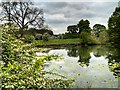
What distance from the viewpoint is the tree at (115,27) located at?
57.7 ft

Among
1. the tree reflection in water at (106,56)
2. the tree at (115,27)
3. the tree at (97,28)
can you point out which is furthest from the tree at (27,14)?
the tree at (115,27)

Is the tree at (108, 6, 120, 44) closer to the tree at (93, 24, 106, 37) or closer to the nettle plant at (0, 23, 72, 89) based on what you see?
the tree at (93, 24, 106, 37)

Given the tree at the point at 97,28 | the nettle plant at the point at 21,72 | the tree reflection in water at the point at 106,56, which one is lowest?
the tree reflection in water at the point at 106,56

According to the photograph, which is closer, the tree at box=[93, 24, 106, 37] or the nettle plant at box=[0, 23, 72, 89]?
the nettle plant at box=[0, 23, 72, 89]

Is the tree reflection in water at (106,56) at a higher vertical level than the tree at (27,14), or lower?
lower

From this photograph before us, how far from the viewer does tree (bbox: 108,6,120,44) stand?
57.7 feet

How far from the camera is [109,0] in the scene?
9.13 ft

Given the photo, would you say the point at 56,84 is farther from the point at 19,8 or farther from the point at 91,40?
the point at 91,40

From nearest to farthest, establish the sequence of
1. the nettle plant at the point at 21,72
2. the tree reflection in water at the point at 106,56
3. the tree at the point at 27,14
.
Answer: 1. the nettle plant at the point at 21,72
2. the tree reflection in water at the point at 106,56
3. the tree at the point at 27,14

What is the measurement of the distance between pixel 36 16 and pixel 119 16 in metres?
9.75

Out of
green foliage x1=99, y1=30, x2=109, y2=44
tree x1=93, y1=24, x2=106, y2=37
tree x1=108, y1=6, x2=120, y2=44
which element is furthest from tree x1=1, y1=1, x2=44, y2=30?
tree x1=108, y1=6, x2=120, y2=44

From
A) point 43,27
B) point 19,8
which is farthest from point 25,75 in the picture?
point 43,27

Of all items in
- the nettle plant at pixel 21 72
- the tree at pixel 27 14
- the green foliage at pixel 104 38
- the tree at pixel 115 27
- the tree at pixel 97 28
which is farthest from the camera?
the green foliage at pixel 104 38

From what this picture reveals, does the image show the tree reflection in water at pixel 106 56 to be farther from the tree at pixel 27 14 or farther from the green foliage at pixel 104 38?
the green foliage at pixel 104 38
